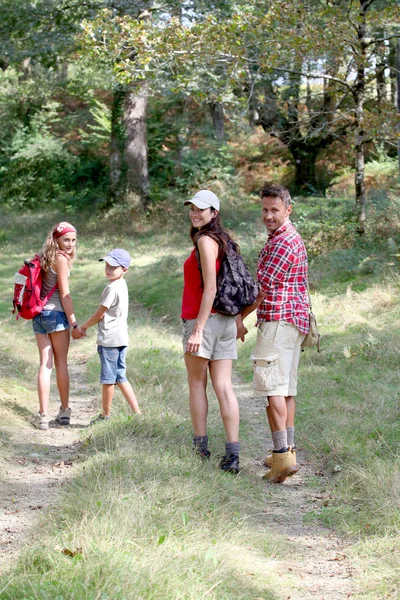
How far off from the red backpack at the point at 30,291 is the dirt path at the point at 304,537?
231cm

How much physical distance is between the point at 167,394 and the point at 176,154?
18759 millimetres

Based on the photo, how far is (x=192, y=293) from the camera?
5277 mm

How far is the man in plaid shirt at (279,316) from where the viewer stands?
5.25 meters

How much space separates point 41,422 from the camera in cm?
660

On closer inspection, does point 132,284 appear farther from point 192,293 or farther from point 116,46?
point 192,293

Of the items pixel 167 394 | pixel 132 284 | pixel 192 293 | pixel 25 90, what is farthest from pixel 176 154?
pixel 192 293

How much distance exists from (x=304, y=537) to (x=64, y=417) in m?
3.05

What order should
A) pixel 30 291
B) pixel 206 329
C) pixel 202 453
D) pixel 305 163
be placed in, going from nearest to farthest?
1. pixel 206 329
2. pixel 202 453
3. pixel 30 291
4. pixel 305 163

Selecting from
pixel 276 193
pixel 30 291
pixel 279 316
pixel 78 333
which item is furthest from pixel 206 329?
pixel 30 291

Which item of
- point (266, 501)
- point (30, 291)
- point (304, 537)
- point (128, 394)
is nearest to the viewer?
point (304, 537)

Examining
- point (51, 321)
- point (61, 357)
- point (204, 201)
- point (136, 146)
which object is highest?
point (136, 146)

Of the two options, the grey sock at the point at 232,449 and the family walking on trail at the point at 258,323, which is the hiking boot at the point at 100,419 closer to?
the family walking on trail at the point at 258,323

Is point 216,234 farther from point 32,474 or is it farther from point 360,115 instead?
point 360,115

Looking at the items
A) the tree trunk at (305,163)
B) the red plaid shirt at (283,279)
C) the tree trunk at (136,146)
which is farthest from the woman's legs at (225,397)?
the tree trunk at (305,163)
